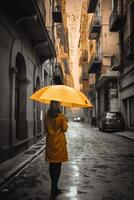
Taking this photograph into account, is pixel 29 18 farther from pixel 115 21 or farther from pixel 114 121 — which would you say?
pixel 115 21

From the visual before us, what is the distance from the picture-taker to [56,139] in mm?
5918

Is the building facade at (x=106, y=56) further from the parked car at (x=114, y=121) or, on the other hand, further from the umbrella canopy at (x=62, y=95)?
the umbrella canopy at (x=62, y=95)

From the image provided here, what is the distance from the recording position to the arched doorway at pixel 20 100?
14.3m

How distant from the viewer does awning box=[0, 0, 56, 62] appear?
37.8ft

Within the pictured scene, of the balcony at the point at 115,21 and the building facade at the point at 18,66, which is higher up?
the balcony at the point at 115,21

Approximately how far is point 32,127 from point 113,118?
13.9 m

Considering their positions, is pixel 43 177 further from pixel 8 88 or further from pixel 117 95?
pixel 117 95

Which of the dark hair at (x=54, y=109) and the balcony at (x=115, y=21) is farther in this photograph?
the balcony at (x=115, y=21)

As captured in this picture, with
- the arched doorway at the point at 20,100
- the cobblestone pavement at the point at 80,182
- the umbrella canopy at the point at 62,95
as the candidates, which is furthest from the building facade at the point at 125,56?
the umbrella canopy at the point at 62,95

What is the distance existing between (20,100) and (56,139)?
874cm

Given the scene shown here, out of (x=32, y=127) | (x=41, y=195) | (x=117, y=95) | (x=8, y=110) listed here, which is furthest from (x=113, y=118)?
(x=41, y=195)

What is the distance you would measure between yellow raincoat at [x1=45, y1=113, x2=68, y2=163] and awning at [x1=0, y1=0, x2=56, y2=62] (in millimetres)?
5436

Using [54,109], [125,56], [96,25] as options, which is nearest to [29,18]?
→ [54,109]

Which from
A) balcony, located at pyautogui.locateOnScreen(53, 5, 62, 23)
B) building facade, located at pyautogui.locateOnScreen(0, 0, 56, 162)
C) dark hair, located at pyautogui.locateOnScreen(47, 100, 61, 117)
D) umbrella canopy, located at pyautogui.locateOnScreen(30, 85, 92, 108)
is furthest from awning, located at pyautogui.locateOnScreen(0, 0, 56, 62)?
balcony, located at pyautogui.locateOnScreen(53, 5, 62, 23)
